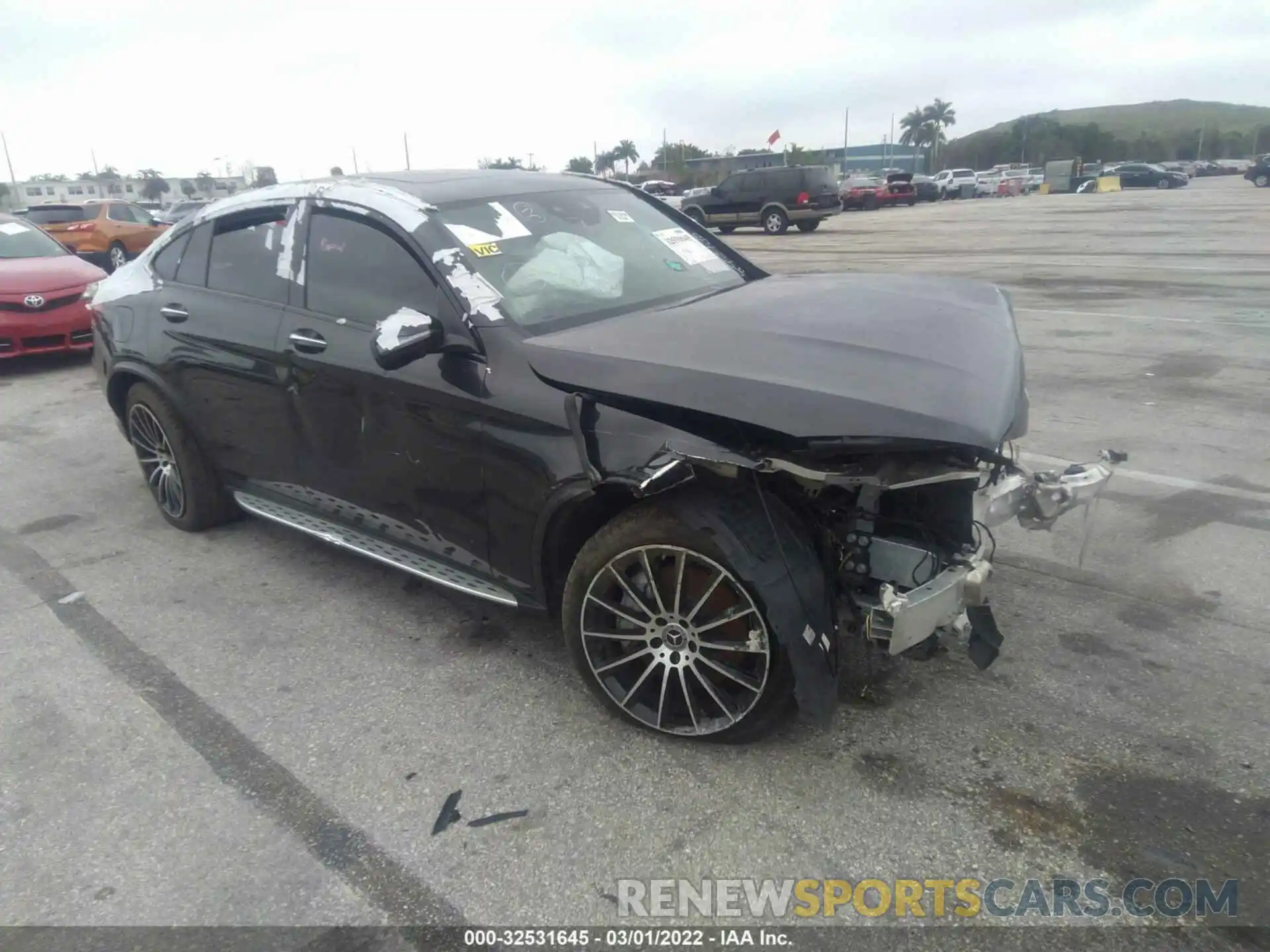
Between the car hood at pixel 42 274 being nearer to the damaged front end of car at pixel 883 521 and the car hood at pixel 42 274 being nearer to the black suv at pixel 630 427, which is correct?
the black suv at pixel 630 427

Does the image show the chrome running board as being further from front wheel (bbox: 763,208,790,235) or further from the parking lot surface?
front wheel (bbox: 763,208,790,235)

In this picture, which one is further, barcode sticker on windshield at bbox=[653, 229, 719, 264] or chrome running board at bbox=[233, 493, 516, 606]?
barcode sticker on windshield at bbox=[653, 229, 719, 264]

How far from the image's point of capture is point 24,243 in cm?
1009

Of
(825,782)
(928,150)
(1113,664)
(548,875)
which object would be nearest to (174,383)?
(548,875)

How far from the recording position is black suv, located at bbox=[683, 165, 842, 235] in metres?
25.0

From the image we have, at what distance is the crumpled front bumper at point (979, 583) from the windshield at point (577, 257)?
1438 millimetres

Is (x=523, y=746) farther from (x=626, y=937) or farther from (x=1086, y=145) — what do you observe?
(x=1086, y=145)

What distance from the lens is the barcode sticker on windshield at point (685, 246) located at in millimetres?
4141

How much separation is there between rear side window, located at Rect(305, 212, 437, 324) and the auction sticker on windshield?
1242 mm

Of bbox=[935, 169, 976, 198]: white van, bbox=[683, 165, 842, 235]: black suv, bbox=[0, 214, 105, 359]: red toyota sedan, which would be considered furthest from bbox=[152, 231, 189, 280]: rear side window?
bbox=[935, 169, 976, 198]: white van

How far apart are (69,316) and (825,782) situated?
9.66 meters

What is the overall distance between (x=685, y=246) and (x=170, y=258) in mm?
2727

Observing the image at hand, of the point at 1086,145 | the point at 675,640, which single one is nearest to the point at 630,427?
the point at 675,640

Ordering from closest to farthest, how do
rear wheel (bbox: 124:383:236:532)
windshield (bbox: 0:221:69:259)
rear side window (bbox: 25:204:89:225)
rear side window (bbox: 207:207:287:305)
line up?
1. rear side window (bbox: 207:207:287:305)
2. rear wheel (bbox: 124:383:236:532)
3. windshield (bbox: 0:221:69:259)
4. rear side window (bbox: 25:204:89:225)
